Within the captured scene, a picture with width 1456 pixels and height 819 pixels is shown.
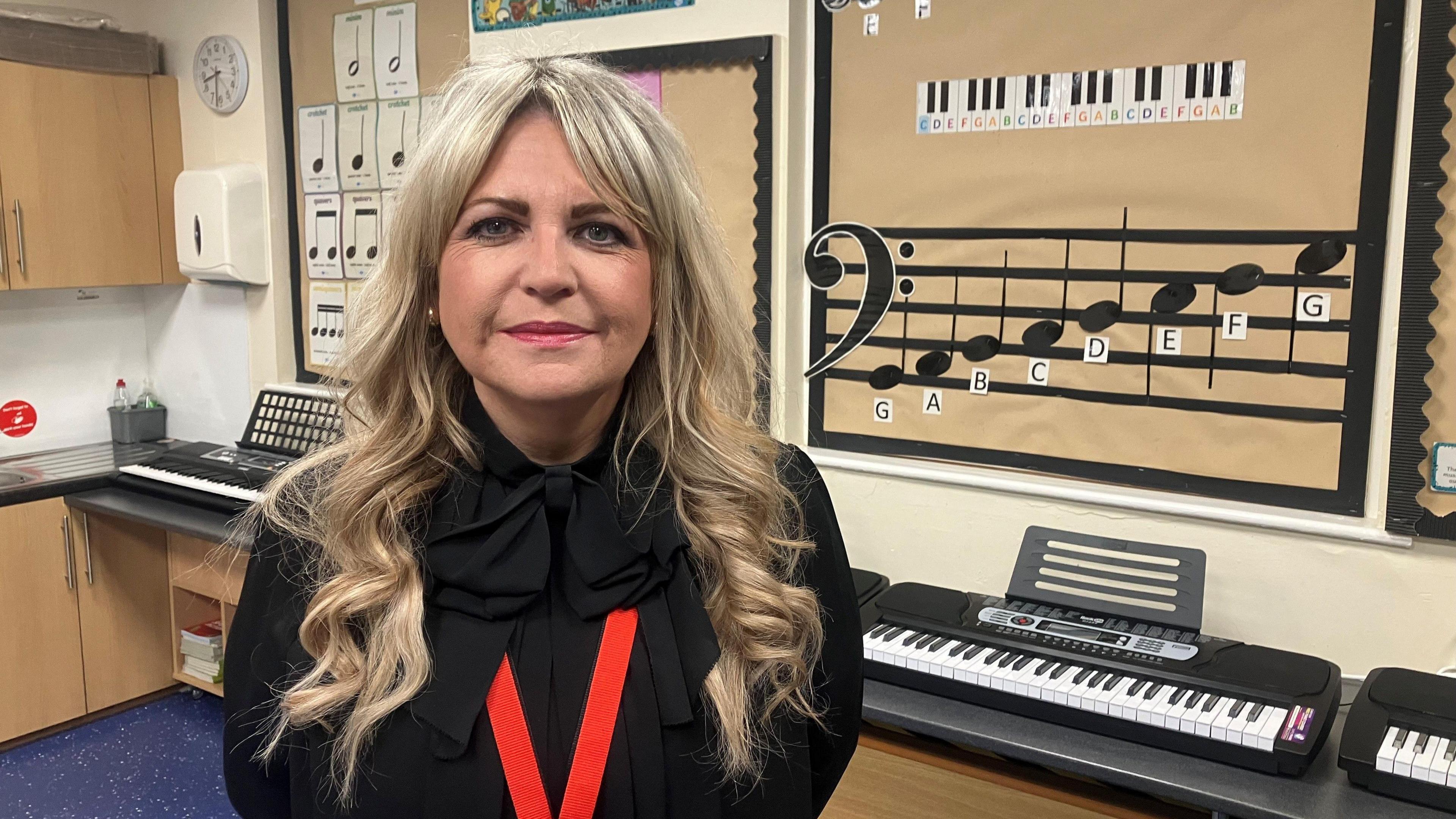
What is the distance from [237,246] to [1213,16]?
297cm

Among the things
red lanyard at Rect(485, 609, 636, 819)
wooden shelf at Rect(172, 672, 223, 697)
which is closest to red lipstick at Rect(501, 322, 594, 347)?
red lanyard at Rect(485, 609, 636, 819)

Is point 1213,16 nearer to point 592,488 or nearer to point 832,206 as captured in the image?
point 832,206

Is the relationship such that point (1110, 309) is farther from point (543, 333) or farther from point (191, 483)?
point (191, 483)

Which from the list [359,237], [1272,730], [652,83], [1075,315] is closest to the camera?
[1272,730]

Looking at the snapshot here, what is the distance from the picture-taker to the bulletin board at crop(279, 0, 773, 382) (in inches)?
101

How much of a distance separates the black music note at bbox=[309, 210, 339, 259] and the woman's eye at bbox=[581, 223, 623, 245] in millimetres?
2677

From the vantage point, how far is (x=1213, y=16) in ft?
6.47

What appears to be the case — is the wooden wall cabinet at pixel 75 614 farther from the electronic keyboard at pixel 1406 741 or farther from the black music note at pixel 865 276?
the electronic keyboard at pixel 1406 741

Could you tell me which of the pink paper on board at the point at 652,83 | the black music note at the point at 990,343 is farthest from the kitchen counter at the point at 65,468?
the black music note at the point at 990,343

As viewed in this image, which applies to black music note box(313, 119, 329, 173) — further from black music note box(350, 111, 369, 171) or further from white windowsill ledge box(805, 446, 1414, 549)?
white windowsill ledge box(805, 446, 1414, 549)

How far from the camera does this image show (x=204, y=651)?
3549 mm

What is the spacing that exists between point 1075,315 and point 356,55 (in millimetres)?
2377

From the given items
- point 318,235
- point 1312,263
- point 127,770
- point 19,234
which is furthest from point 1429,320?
point 19,234

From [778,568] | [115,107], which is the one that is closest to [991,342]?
[778,568]
